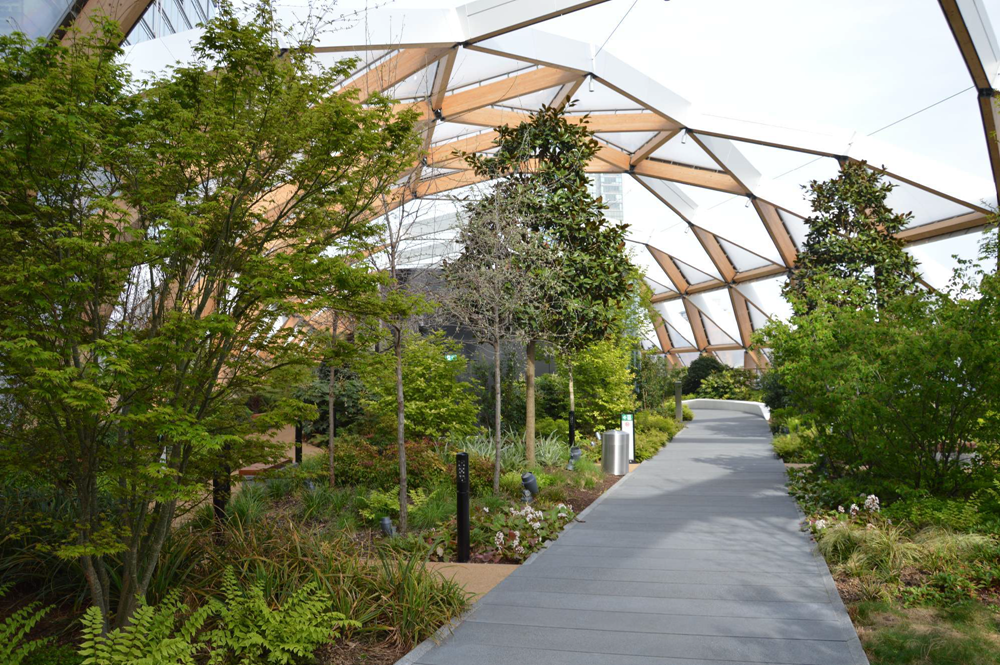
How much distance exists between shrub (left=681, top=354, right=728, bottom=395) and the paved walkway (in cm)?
2487

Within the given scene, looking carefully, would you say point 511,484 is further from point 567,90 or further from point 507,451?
point 567,90

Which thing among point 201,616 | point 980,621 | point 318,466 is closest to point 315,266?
point 201,616

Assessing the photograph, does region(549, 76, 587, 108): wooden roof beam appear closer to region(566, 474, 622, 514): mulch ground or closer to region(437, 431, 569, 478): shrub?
region(437, 431, 569, 478): shrub

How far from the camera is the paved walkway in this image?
14.8ft

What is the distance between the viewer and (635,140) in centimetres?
2217

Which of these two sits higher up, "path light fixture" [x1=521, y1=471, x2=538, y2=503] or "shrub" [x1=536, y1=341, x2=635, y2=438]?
"shrub" [x1=536, y1=341, x2=635, y2=438]

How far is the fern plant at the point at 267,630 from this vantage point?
4.11 m

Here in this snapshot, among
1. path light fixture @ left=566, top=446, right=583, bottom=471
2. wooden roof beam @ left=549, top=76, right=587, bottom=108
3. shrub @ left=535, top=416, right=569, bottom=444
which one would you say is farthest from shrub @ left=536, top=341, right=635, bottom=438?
wooden roof beam @ left=549, top=76, right=587, bottom=108

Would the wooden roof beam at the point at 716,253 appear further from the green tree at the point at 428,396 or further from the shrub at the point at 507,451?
the green tree at the point at 428,396

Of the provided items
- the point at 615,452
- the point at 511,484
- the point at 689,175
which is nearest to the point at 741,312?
the point at 689,175

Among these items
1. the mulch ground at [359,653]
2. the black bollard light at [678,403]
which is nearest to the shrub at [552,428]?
the black bollard light at [678,403]

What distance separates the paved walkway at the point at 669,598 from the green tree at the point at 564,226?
3.91 metres

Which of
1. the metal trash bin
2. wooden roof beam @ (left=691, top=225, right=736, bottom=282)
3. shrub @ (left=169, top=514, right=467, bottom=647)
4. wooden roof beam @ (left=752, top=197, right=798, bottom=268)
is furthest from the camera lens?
wooden roof beam @ (left=691, top=225, right=736, bottom=282)

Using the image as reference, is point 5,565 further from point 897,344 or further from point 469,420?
point 897,344
